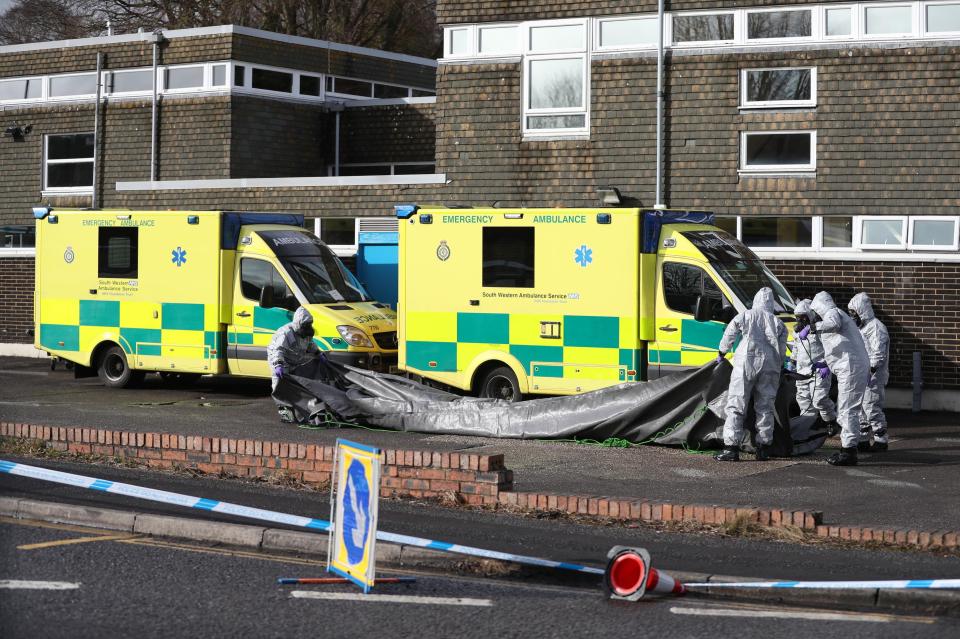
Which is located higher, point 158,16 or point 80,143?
point 158,16

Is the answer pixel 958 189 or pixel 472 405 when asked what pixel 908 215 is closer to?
pixel 958 189

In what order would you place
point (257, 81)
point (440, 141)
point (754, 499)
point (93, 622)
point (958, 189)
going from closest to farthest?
point (93, 622) → point (754, 499) → point (958, 189) → point (440, 141) → point (257, 81)

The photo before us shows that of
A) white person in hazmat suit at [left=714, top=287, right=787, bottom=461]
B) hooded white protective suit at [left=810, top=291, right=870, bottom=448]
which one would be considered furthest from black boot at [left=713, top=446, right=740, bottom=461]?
hooded white protective suit at [left=810, top=291, right=870, bottom=448]

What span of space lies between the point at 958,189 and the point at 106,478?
508 inches

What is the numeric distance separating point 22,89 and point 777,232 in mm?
16981

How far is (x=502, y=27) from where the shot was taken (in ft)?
69.5

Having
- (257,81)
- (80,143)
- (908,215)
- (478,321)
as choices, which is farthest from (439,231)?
(80,143)

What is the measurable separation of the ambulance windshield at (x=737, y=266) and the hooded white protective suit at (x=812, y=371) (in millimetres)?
1337

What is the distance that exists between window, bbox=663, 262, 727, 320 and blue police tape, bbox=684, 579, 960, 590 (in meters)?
8.35

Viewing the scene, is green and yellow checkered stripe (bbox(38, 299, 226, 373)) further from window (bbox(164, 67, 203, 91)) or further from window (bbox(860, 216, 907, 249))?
window (bbox(860, 216, 907, 249))

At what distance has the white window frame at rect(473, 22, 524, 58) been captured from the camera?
21.0 m

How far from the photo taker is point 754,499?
420 inches

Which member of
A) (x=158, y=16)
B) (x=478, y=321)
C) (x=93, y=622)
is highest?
(x=158, y=16)

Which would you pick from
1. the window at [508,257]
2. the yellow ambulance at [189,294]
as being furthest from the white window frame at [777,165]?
the yellow ambulance at [189,294]
